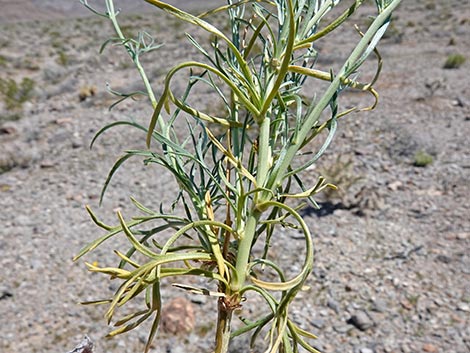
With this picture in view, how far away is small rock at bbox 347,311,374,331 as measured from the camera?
220 centimetres

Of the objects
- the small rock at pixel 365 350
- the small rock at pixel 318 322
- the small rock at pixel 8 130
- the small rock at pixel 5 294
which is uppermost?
the small rock at pixel 365 350

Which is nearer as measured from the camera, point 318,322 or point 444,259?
point 318,322

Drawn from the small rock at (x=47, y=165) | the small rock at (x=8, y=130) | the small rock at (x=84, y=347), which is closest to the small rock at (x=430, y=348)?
the small rock at (x=84, y=347)

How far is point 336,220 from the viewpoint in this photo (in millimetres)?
3014

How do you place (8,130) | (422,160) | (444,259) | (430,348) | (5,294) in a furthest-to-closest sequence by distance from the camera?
(8,130), (422,160), (444,259), (5,294), (430,348)

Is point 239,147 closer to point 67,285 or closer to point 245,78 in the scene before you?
point 245,78

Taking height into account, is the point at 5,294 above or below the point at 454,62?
below

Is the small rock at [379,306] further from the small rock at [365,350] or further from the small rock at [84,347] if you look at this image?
the small rock at [84,347]

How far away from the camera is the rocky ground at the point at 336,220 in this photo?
7.31 ft

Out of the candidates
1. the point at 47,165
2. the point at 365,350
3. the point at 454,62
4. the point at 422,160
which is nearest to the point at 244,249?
the point at 365,350

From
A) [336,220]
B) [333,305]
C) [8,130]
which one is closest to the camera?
[333,305]

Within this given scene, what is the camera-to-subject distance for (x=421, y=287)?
2416 millimetres

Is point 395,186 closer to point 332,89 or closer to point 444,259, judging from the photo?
point 444,259

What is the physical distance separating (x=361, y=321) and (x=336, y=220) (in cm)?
88
